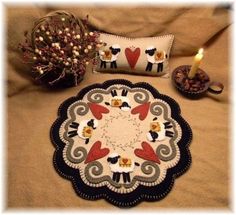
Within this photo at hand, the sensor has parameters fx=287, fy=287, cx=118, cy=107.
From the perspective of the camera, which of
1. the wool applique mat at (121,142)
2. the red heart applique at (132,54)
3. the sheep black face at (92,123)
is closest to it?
the wool applique mat at (121,142)

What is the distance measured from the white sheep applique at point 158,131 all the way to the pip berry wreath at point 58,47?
0.93 ft

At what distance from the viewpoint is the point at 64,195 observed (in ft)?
→ 2.48

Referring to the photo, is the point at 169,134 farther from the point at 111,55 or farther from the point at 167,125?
the point at 111,55

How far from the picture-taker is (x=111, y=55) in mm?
986

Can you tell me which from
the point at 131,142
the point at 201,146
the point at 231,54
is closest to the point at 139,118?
the point at 131,142

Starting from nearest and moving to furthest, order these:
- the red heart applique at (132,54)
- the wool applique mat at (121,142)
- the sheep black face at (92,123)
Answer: the wool applique mat at (121,142)
the sheep black face at (92,123)
the red heart applique at (132,54)

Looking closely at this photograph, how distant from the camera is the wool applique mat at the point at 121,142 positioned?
754 millimetres

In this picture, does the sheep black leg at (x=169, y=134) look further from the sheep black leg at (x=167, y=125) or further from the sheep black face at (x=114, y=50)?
the sheep black face at (x=114, y=50)

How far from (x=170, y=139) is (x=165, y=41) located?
14.2 inches

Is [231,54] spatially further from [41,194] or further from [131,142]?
[41,194]

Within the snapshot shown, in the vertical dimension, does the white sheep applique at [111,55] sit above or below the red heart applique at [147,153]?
above

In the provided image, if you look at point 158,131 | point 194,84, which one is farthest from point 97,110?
point 194,84

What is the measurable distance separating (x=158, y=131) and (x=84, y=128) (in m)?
0.22

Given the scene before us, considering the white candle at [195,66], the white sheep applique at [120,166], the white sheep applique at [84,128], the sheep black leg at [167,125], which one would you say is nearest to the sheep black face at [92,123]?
the white sheep applique at [84,128]
